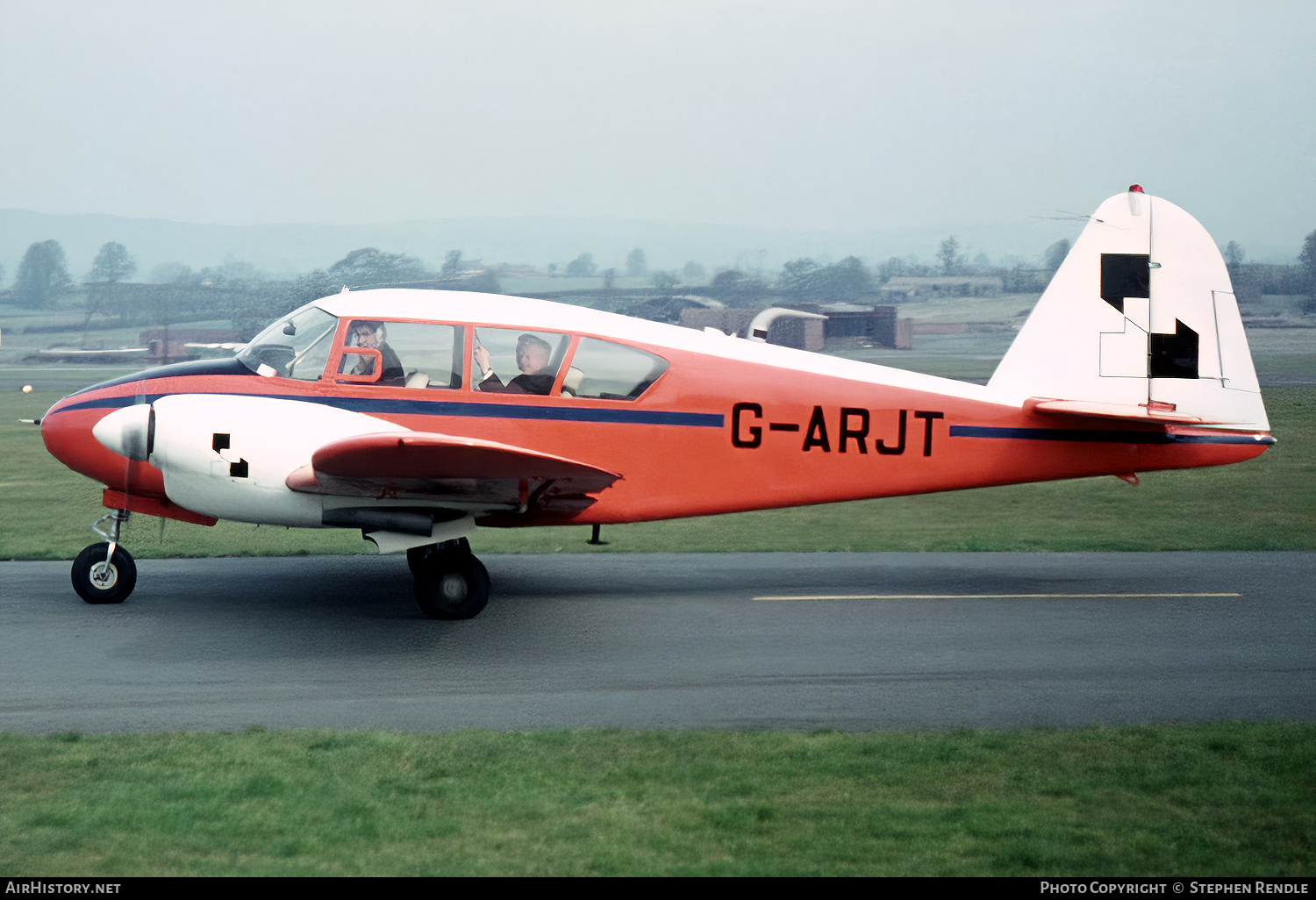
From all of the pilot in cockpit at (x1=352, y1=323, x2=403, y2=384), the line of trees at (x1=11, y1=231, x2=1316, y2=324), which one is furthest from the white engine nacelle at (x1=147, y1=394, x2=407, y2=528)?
the line of trees at (x1=11, y1=231, x2=1316, y2=324)

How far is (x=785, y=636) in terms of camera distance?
358 inches

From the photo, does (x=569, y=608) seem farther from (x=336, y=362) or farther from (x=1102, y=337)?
(x=1102, y=337)

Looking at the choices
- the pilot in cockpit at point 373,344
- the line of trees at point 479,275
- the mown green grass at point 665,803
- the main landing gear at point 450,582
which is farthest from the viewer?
the line of trees at point 479,275

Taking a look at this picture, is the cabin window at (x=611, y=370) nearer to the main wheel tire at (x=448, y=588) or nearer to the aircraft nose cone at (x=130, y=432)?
the main wheel tire at (x=448, y=588)

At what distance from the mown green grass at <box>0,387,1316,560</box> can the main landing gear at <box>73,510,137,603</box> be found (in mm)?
2518

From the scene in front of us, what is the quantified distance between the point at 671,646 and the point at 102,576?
5.31m

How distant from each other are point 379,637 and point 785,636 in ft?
11.1

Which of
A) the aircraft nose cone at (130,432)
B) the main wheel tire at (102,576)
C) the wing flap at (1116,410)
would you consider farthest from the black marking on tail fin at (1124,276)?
the main wheel tire at (102,576)

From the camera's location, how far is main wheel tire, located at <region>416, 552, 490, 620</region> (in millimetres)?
9555

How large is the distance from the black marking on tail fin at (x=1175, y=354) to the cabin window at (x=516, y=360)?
229 inches

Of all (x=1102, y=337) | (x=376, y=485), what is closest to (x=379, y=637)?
(x=376, y=485)

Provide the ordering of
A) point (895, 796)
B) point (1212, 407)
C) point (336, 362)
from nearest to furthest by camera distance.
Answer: point (895, 796), point (336, 362), point (1212, 407)

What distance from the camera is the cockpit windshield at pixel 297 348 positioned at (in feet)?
31.7

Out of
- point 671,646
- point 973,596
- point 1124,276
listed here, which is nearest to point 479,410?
point 671,646
